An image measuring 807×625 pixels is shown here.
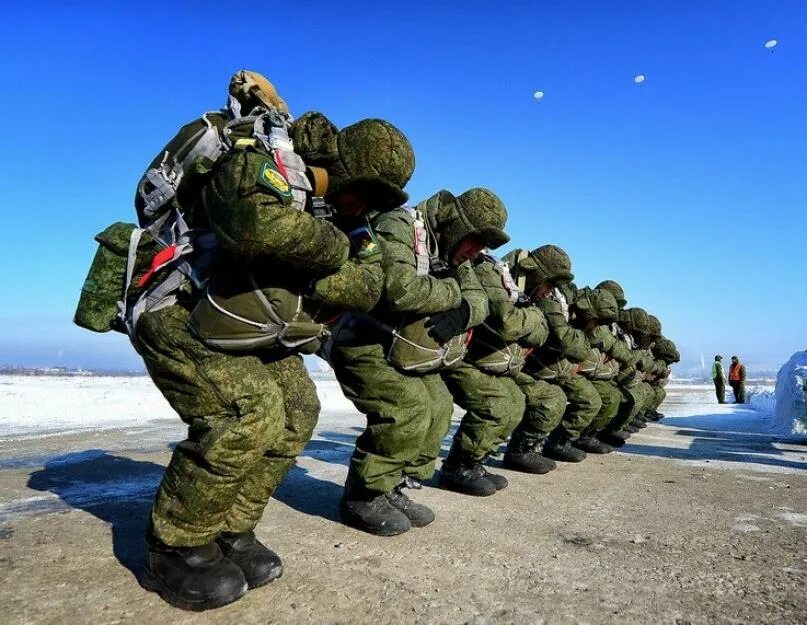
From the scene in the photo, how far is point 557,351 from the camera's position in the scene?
6.64 m

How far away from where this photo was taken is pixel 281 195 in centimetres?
216

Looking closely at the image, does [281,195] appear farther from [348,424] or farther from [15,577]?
[348,424]

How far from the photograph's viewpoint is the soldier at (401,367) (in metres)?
3.56

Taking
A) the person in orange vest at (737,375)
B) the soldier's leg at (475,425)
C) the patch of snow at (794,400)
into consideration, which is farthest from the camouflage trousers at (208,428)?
the person in orange vest at (737,375)

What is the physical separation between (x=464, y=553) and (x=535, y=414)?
10.4 ft

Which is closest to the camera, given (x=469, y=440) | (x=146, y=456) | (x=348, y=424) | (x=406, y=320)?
(x=406, y=320)

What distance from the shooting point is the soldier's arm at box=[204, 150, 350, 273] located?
6.95 ft

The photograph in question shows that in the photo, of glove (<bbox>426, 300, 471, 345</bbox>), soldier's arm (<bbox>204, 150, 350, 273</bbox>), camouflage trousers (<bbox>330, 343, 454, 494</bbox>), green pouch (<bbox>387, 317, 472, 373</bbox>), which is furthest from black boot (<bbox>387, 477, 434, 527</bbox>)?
soldier's arm (<bbox>204, 150, 350, 273</bbox>)

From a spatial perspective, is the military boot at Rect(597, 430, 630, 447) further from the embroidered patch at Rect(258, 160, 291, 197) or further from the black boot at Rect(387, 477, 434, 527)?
the embroidered patch at Rect(258, 160, 291, 197)

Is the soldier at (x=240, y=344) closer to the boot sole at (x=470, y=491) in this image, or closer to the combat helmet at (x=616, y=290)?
the boot sole at (x=470, y=491)

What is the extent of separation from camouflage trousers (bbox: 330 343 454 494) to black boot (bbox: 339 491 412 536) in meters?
0.05

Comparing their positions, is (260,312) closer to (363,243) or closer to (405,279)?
(363,243)

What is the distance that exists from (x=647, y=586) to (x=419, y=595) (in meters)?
1.03

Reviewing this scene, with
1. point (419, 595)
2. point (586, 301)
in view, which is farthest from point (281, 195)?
point (586, 301)
